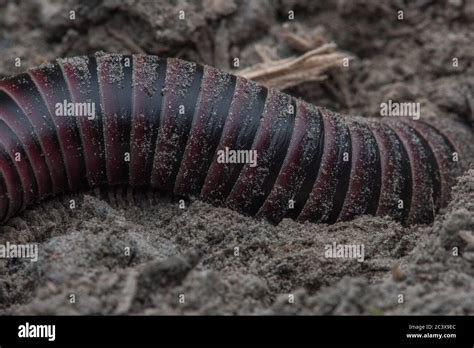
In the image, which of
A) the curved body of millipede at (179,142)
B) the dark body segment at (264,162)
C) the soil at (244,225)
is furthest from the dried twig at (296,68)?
the dark body segment at (264,162)

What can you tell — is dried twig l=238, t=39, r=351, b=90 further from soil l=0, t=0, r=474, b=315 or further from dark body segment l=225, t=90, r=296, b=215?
dark body segment l=225, t=90, r=296, b=215

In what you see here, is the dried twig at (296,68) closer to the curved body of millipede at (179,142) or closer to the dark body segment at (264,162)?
the curved body of millipede at (179,142)

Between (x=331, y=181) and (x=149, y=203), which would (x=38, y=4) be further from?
(x=331, y=181)

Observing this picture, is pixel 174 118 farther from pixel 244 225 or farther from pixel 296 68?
Result: pixel 296 68

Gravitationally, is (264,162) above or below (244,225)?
above

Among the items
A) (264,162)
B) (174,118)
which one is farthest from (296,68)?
(174,118)
